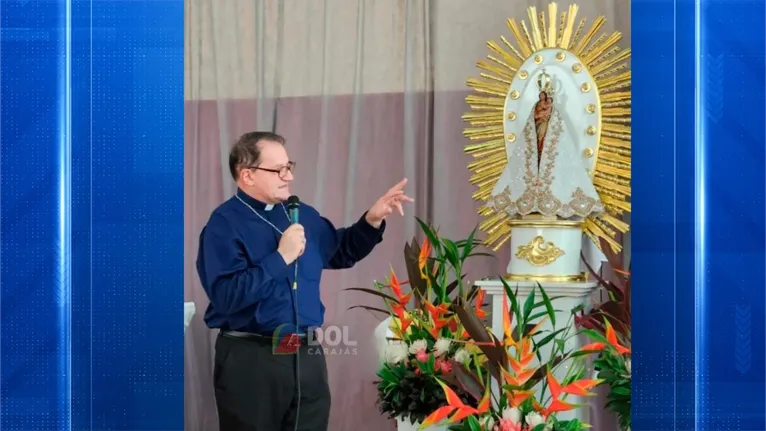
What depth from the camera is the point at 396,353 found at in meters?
2.48

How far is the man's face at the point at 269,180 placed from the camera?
274 centimetres

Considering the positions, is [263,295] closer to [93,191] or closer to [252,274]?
[252,274]

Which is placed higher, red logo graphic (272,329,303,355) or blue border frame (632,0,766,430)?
blue border frame (632,0,766,430)

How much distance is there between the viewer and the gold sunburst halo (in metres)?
2.68

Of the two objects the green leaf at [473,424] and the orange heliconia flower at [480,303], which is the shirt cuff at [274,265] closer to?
the orange heliconia flower at [480,303]

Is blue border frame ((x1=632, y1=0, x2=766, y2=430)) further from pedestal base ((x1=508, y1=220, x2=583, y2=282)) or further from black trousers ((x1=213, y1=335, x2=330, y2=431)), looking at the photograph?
black trousers ((x1=213, y1=335, x2=330, y2=431))

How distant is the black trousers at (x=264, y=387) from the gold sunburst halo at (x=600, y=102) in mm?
Answer: 691

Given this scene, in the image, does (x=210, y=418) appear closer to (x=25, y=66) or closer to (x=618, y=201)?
(x=618, y=201)

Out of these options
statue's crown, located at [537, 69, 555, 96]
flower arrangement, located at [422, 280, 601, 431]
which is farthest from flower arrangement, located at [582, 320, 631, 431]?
statue's crown, located at [537, 69, 555, 96]

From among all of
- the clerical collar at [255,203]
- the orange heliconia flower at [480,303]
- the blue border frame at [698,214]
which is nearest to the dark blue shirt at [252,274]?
the clerical collar at [255,203]

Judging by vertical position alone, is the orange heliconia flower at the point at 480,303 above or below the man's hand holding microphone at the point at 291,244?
below

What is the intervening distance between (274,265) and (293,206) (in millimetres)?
181

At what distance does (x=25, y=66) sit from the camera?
1548 mm

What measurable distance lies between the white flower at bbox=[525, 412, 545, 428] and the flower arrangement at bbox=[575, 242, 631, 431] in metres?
0.34
